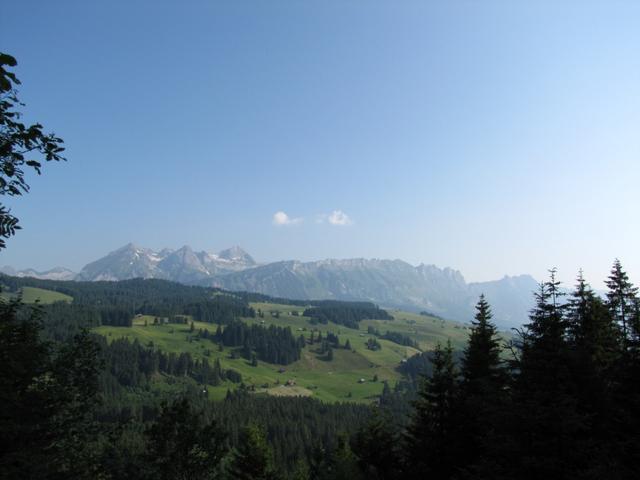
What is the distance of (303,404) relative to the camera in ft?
646

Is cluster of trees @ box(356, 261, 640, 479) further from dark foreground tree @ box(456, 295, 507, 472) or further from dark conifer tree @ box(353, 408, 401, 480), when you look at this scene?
dark conifer tree @ box(353, 408, 401, 480)

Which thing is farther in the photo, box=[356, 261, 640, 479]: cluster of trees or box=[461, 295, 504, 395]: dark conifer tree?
box=[461, 295, 504, 395]: dark conifer tree

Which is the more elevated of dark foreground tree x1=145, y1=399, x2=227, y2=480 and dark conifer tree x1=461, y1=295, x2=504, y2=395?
dark conifer tree x1=461, y1=295, x2=504, y2=395

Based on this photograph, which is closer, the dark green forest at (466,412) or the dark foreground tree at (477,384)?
the dark green forest at (466,412)

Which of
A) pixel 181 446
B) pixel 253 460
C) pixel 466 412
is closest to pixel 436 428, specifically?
pixel 466 412

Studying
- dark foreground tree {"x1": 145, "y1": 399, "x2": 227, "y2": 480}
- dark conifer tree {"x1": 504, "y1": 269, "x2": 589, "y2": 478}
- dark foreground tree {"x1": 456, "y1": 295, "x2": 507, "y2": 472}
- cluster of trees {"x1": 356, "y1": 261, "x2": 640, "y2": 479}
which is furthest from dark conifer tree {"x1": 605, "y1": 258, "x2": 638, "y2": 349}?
dark foreground tree {"x1": 145, "y1": 399, "x2": 227, "y2": 480}

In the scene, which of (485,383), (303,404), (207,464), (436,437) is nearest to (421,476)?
(436,437)

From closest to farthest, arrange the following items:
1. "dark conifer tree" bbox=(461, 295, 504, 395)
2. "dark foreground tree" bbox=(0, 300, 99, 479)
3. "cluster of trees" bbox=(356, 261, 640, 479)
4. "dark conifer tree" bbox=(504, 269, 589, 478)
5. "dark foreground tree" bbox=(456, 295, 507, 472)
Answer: "dark conifer tree" bbox=(504, 269, 589, 478), "cluster of trees" bbox=(356, 261, 640, 479), "dark foreground tree" bbox=(0, 300, 99, 479), "dark foreground tree" bbox=(456, 295, 507, 472), "dark conifer tree" bbox=(461, 295, 504, 395)

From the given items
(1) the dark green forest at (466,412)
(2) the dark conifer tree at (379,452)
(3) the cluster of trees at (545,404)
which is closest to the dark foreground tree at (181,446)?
(1) the dark green forest at (466,412)

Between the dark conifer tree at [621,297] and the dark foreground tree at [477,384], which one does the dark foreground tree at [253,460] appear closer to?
the dark foreground tree at [477,384]

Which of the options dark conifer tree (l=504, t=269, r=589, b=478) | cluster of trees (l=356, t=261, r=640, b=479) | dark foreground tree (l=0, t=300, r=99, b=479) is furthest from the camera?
dark foreground tree (l=0, t=300, r=99, b=479)

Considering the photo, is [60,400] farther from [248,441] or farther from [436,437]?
[248,441]

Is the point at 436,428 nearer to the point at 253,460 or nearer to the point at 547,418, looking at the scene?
the point at 547,418

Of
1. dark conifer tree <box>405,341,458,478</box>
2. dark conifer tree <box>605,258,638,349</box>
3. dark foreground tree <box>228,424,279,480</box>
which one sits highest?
dark conifer tree <box>605,258,638,349</box>
